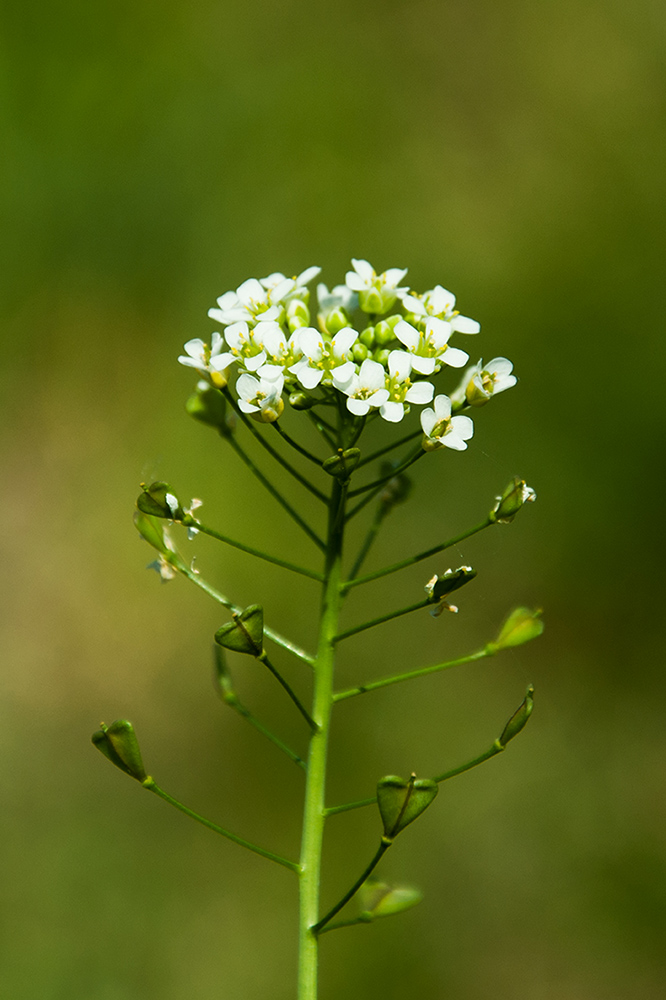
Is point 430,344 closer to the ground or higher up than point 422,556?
higher up

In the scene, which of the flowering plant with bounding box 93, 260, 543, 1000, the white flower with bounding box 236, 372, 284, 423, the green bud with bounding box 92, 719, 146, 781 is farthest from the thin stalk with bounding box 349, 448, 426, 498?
the green bud with bounding box 92, 719, 146, 781

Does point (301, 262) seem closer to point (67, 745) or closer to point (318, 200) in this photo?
point (318, 200)

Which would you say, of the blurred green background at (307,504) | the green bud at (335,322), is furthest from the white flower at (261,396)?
the blurred green background at (307,504)

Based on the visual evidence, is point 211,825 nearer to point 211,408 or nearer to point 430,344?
point 211,408

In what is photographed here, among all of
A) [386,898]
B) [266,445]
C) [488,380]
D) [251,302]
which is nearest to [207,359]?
[251,302]

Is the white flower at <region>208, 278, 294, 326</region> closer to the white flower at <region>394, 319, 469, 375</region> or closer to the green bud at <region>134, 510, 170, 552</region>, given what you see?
the white flower at <region>394, 319, 469, 375</region>
